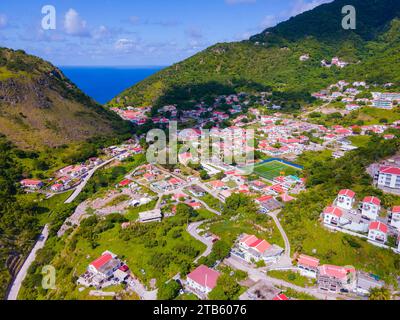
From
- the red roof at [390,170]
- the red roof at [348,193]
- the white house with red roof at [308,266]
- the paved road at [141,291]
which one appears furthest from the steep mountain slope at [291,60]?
the paved road at [141,291]

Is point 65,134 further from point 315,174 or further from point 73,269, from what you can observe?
point 315,174

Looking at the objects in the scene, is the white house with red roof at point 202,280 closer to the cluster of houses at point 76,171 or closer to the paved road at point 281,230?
the paved road at point 281,230

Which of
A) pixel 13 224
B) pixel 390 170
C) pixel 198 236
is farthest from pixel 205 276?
pixel 13 224

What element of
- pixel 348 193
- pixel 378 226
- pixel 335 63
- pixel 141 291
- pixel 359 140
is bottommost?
pixel 141 291

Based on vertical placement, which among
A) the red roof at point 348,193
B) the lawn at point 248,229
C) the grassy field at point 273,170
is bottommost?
the lawn at point 248,229

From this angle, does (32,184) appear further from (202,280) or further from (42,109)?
(202,280)

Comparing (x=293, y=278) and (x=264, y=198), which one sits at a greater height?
(x=264, y=198)

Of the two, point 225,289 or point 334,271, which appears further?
point 334,271
